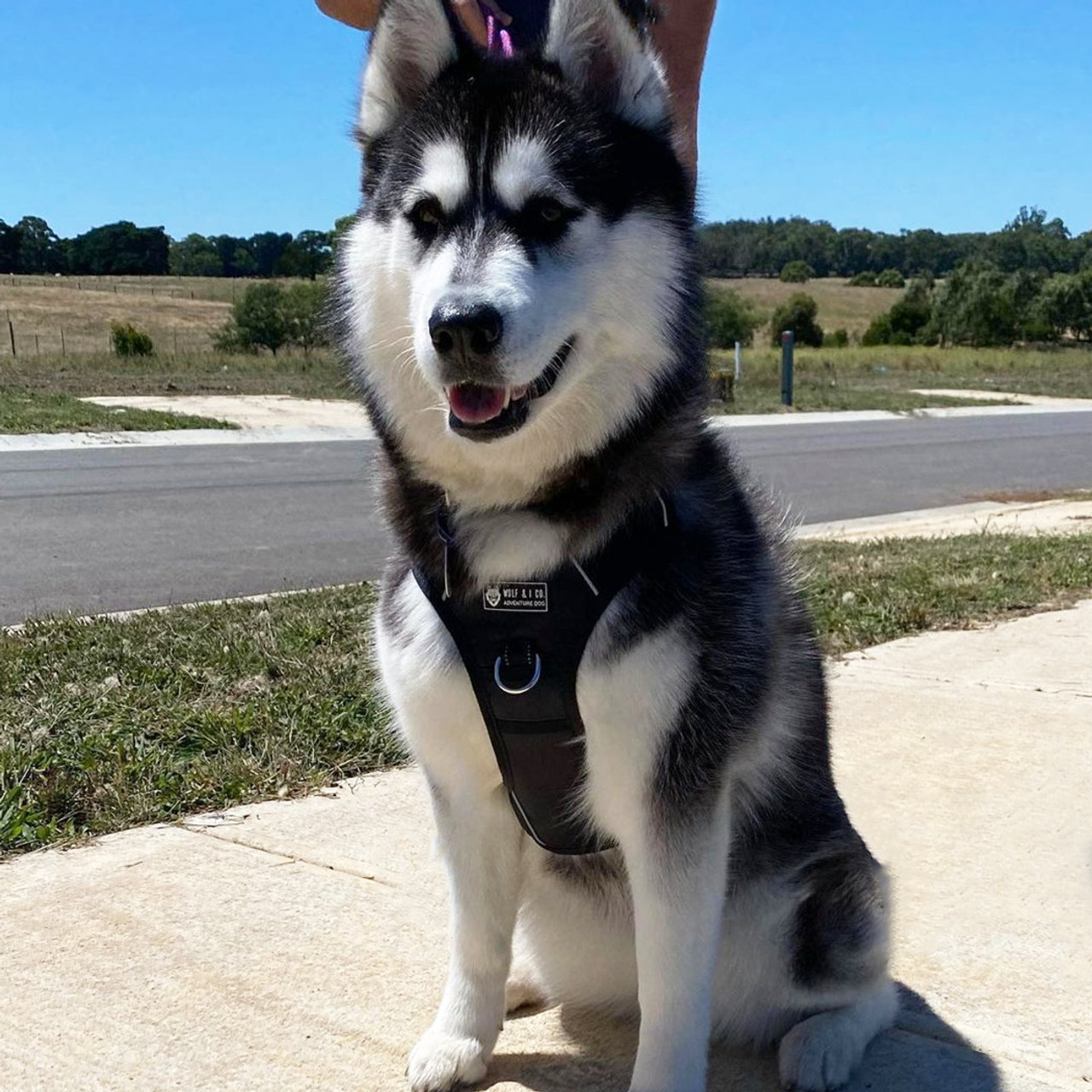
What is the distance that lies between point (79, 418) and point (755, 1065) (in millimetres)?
15754

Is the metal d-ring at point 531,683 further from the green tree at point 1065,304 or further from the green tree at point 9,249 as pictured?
the green tree at point 9,249

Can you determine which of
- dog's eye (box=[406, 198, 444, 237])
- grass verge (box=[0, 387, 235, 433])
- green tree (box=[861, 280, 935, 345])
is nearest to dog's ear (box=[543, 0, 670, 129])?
dog's eye (box=[406, 198, 444, 237])

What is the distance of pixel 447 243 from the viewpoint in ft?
7.57

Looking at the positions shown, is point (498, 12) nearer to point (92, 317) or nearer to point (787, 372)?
point (787, 372)

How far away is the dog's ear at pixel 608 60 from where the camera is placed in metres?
2.43

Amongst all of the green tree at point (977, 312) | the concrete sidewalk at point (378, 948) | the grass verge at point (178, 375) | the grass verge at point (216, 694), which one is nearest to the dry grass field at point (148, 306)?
the grass verge at point (178, 375)

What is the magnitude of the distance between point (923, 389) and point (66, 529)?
26.3 meters

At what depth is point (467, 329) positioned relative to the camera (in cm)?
216

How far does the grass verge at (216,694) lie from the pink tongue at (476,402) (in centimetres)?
191

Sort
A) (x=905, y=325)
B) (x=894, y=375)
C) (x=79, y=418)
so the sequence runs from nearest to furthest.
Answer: (x=79, y=418)
(x=894, y=375)
(x=905, y=325)

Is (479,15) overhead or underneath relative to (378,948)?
overhead

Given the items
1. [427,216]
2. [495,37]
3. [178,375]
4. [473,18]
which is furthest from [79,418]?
[427,216]

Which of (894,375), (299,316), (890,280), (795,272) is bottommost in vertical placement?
(894,375)

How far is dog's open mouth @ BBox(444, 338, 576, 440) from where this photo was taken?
2.28m
